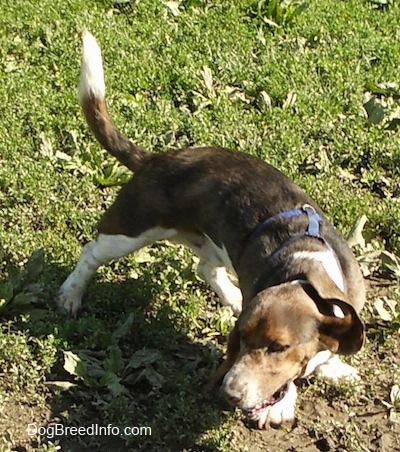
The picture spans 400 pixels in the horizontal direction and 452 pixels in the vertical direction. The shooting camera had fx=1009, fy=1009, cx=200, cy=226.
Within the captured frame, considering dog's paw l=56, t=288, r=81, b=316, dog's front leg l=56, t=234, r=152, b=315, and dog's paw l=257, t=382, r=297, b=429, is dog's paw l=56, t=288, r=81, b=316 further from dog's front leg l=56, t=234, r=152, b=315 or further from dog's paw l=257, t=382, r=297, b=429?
dog's paw l=257, t=382, r=297, b=429

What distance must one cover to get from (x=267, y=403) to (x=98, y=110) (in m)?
2.08

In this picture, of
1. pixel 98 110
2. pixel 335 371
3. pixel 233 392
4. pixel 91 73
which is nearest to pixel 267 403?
pixel 233 392

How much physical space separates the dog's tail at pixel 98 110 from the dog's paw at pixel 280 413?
1.56 m

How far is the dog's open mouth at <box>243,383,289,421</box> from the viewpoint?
428 cm

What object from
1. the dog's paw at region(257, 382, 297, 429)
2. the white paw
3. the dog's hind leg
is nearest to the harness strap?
the dog's hind leg

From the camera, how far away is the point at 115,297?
5.64m

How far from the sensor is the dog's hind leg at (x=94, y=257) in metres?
5.46

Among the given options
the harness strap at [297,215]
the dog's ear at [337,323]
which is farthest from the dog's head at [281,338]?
the harness strap at [297,215]

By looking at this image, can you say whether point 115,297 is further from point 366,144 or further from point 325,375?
point 366,144

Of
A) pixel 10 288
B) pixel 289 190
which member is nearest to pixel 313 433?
pixel 289 190

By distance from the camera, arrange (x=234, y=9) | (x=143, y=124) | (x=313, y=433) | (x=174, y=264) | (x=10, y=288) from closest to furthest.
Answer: (x=313, y=433), (x=10, y=288), (x=174, y=264), (x=143, y=124), (x=234, y=9)

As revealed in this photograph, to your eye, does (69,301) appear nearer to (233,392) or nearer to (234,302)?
(234,302)

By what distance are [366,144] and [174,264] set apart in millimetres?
1987

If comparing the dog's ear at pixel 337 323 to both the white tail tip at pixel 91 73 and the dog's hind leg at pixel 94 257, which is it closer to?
the dog's hind leg at pixel 94 257
